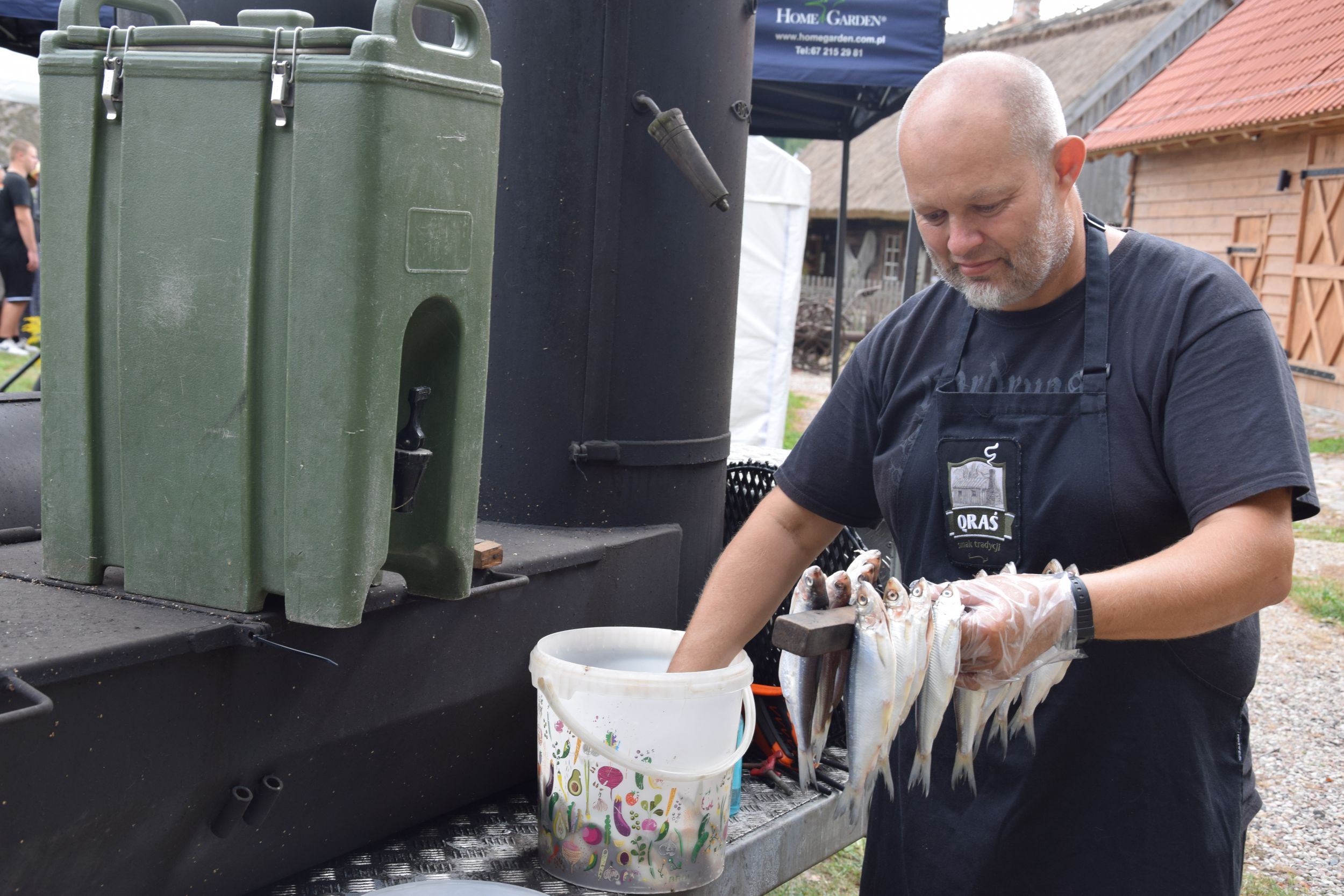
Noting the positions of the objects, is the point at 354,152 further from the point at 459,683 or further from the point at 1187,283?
the point at 1187,283

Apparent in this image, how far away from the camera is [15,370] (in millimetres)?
10773

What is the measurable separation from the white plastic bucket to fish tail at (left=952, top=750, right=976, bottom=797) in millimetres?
431

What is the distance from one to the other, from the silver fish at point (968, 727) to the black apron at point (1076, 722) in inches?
5.6

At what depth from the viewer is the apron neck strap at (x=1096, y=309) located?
1.96 m

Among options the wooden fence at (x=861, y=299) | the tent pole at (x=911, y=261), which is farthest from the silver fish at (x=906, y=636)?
the wooden fence at (x=861, y=299)

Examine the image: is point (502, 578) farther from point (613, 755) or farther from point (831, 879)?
point (831, 879)

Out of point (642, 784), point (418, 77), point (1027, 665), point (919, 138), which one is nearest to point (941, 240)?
point (919, 138)

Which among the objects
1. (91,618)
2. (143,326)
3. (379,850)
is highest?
(143,326)

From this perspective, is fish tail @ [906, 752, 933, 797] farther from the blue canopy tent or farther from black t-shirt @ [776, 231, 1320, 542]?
the blue canopy tent

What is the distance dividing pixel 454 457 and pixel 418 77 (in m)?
0.63

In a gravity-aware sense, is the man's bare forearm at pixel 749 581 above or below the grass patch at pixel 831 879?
above

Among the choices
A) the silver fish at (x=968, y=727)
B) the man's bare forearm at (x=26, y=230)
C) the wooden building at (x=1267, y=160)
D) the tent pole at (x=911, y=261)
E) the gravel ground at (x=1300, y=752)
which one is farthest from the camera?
the wooden building at (x=1267, y=160)

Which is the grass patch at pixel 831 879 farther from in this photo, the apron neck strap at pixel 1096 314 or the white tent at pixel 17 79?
the white tent at pixel 17 79

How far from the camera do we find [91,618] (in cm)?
180
